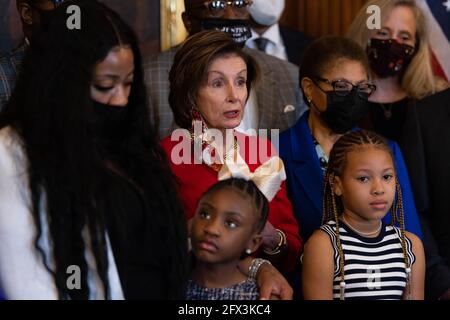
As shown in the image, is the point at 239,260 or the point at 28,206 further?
the point at 239,260

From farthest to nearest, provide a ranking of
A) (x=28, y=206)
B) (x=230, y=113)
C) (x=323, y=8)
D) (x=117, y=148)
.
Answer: (x=323, y=8) → (x=230, y=113) → (x=117, y=148) → (x=28, y=206)

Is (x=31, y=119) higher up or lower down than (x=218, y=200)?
higher up

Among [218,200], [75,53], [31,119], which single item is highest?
[75,53]

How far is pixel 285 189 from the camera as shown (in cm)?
339

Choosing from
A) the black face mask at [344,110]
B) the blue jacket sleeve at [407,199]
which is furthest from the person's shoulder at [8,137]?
the blue jacket sleeve at [407,199]

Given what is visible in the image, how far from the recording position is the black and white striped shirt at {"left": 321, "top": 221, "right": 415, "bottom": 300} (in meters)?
3.05

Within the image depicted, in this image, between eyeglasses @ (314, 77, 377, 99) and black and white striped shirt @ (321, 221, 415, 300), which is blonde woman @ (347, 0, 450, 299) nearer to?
eyeglasses @ (314, 77, 377, 99)

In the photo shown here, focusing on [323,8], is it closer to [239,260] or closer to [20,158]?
[239,260]

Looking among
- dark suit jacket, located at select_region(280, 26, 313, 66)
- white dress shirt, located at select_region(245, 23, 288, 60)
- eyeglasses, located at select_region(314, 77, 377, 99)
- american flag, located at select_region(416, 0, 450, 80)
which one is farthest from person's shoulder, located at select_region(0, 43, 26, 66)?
american flag, located at select_region(416, 0, 450, 80)

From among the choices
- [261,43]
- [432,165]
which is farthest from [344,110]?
[261,43]

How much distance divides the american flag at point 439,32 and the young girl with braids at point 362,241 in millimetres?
1747

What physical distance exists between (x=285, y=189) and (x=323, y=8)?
5.83 feet

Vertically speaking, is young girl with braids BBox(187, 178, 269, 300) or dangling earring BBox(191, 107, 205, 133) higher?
dangling earring BBox(191, 107, 205, 133)
